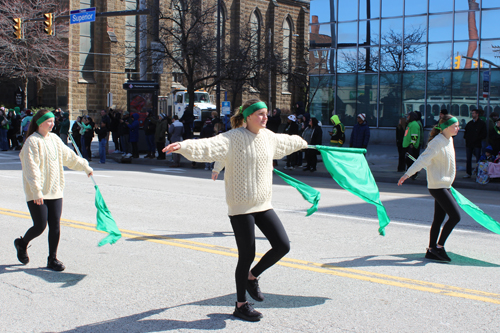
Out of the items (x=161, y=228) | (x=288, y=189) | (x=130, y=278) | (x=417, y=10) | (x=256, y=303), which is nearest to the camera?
(x=256, y=303)

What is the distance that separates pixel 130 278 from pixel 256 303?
147 centimetres

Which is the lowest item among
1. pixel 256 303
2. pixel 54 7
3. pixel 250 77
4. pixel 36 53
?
pixel 256 303

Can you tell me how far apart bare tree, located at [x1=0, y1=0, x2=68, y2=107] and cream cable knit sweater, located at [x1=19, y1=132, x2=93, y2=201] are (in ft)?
103

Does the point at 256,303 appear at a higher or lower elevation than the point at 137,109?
lower

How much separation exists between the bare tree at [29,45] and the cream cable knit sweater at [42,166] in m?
31.5

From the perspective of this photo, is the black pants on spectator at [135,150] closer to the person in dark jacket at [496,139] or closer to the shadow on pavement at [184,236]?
the person in dark jacket at [496,139]

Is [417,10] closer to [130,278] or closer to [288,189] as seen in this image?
[288,189]

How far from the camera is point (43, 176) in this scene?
574cm

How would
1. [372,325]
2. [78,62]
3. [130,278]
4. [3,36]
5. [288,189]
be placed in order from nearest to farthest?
[372,325] < [130,278] < [288,189] < [3,36] < [78,62]

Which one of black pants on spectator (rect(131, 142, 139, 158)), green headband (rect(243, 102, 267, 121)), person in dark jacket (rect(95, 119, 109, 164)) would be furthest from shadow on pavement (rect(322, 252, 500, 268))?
black pants on spectator (rect(131, 142, 139, 158))

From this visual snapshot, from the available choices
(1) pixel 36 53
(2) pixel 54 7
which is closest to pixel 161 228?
(1) pixel 36 53

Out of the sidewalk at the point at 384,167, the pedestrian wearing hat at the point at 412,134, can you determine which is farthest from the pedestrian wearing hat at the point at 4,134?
the pedestrian wearing hat at the point at 412,134

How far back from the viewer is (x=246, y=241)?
175 inches

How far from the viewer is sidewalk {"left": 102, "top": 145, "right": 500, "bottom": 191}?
48.6ft
